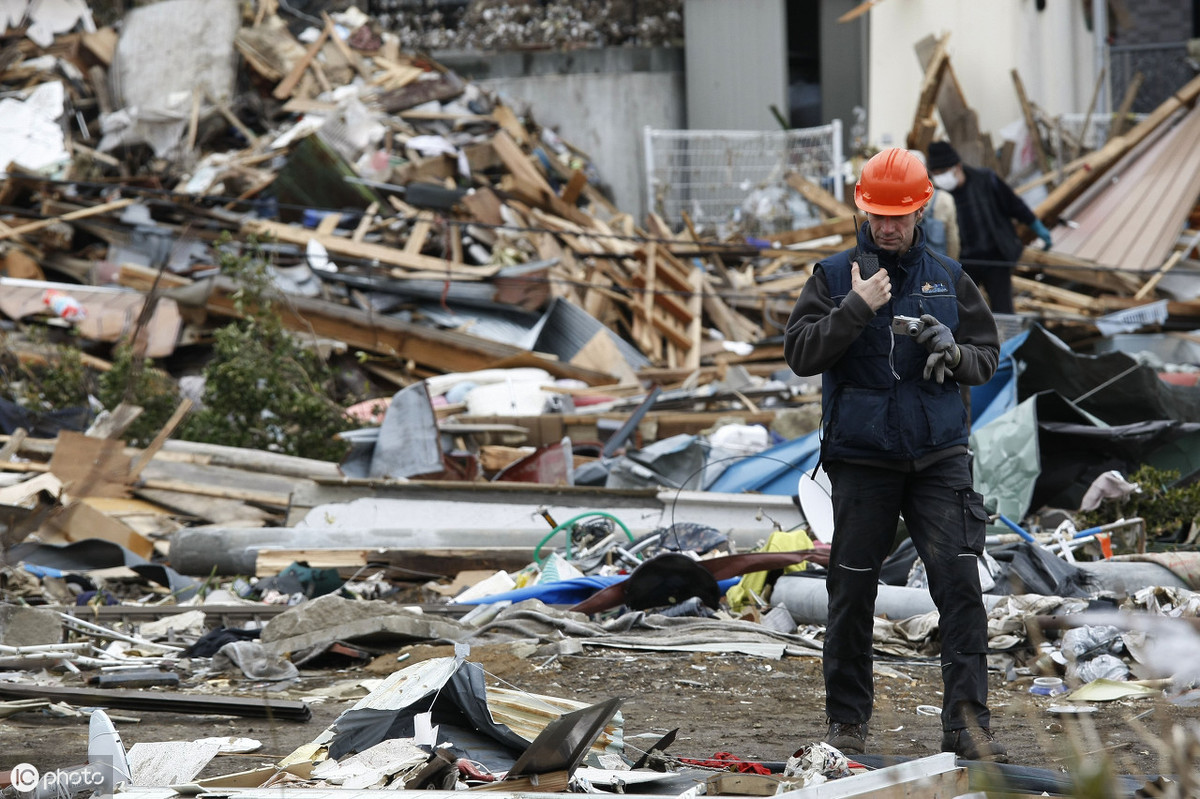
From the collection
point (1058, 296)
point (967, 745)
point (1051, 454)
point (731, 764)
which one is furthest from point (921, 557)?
point (1058, 296)

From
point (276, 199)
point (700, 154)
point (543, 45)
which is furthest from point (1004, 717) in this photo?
point (543, 45)

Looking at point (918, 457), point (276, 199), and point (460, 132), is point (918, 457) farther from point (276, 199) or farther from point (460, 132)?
point (460, 132)

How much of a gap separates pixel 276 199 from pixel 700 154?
530 centimetres

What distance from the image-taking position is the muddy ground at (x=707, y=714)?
4.13 m

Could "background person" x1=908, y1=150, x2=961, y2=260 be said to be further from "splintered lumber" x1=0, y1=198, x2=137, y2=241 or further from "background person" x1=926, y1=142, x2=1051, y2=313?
"splintered lumber" x1=0, y1=198, x2=137, y2=241

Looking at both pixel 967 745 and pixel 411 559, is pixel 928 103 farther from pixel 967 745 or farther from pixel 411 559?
pixel 967 745

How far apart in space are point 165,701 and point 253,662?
86 centimetres

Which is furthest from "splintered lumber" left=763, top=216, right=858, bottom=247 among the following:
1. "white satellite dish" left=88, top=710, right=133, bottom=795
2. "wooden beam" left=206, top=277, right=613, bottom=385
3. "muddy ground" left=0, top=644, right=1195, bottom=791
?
"white satellite dish" left=88, top=710, right=133, bottom=795

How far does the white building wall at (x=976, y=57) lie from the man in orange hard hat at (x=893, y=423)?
460 inches

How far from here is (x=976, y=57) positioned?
15289 millimetres

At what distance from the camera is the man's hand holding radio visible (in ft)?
12.7

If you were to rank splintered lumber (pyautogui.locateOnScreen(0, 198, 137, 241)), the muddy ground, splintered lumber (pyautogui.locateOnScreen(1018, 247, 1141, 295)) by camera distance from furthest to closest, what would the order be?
splintered lumber (pyautogui.locateOnScreen(0, 198, 137, 241))
splintered lumber (pyautogui.locateOnScreen(1018, 247, 1141, 295))
the muddy ground

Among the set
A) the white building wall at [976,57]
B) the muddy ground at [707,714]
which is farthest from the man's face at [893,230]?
the white building wall at [976,57]

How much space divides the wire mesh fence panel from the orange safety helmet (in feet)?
40.0
